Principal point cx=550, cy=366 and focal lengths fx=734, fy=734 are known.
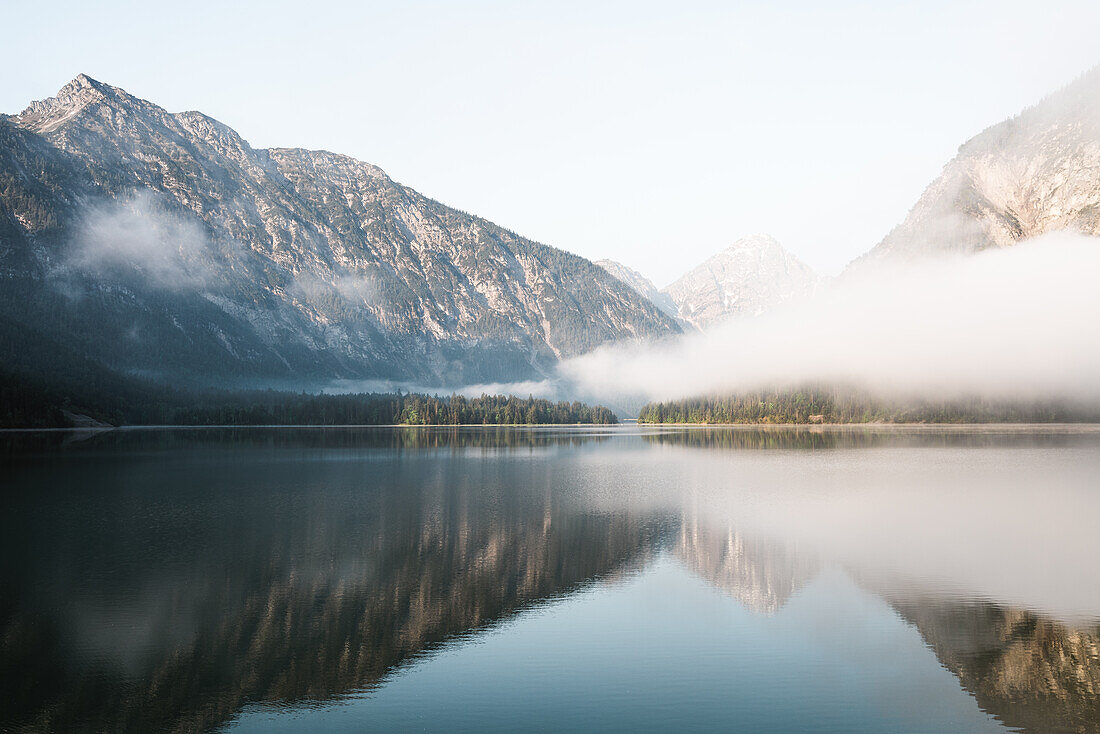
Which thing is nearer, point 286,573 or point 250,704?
point 250,704

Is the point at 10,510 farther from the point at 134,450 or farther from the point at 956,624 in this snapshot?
the point at 134,450

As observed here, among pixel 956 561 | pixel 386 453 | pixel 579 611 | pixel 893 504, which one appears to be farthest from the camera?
pixel 386 453

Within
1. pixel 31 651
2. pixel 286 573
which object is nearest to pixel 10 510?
pixel 286 573

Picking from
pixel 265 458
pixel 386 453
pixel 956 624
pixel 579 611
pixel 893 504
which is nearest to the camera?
pixel 956 624

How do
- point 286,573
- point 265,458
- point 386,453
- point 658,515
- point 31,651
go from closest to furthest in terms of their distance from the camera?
point 31,651, point 286,573, point 658,515, point 265,458, point 386,453

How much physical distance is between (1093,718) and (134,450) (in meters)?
132

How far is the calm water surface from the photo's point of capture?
19906 millimetres

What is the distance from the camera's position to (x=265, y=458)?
345 ft

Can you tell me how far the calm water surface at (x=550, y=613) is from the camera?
65.3 ft

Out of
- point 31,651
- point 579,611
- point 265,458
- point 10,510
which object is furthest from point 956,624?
point 265,458

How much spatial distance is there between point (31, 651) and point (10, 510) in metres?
35.8

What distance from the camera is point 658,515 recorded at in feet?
169

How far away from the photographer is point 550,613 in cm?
2861

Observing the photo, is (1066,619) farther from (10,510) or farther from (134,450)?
(134,450)
